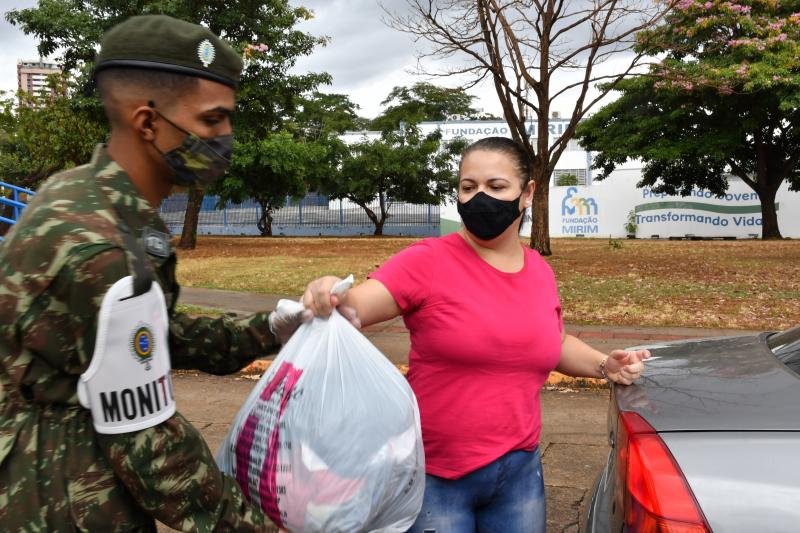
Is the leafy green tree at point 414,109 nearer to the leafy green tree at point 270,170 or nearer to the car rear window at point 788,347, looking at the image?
the leafy green tree at point 270,170

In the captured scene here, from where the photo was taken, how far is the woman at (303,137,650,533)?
1971mm

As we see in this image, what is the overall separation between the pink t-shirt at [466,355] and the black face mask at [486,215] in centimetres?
11

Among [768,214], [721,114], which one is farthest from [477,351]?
[768,214]

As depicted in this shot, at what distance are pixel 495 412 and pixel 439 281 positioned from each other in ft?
1.26

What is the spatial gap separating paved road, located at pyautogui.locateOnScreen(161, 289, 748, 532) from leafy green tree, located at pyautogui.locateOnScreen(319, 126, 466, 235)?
89.9 ft

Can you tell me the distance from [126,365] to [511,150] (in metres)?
1.30

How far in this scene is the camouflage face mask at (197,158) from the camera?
1455mm

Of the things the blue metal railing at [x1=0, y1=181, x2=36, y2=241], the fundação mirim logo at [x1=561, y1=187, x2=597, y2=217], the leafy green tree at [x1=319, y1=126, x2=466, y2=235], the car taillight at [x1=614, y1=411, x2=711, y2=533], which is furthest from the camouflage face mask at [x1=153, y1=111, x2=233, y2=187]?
the leafy green tree at [x1=319, y1=126, x2=466, y2=235]

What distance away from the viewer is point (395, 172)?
117 ft

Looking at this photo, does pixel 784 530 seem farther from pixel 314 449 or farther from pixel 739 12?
pixel 739 12

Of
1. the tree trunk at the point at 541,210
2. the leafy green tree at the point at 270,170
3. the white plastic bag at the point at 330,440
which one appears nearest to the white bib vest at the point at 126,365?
the white plastic bag at the point at 330,440

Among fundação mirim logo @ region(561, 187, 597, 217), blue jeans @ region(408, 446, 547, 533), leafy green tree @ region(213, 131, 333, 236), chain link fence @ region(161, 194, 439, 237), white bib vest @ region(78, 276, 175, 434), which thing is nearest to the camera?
white bib vest @ region(78, 276, 175, 434)

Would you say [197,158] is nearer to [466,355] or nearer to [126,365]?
[126,365]

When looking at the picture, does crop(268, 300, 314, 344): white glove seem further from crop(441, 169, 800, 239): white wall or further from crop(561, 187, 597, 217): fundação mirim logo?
crop(561, 187, 597, 217): fundação mirim logo
